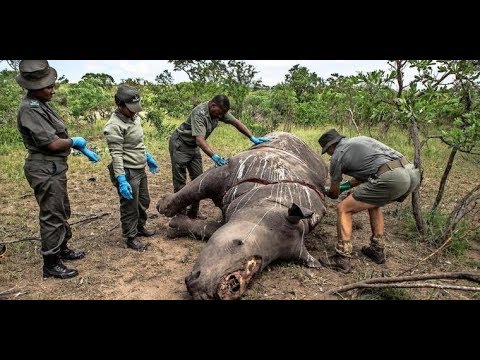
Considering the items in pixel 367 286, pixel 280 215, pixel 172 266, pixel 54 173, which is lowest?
pixel 172 266

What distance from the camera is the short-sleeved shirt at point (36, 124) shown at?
394 cm

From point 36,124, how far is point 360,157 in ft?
11.4

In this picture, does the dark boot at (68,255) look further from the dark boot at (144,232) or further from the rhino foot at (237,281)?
the rhino foot at (237,281)

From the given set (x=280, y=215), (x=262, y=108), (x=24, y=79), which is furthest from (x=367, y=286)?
(x=262, y=108)

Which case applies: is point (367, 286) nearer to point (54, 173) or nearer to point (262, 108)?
point (54, 173)

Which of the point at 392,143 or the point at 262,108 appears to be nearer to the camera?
the point at 392,143

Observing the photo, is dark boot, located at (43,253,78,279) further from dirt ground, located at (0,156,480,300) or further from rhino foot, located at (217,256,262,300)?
rhino foot, located at (217,256,262,300)

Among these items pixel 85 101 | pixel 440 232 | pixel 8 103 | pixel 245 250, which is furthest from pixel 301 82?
pixel 245 250

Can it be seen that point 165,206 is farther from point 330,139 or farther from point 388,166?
point 388,166

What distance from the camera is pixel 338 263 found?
4.51 metres

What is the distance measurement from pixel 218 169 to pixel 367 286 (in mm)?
2703

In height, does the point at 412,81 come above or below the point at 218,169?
above

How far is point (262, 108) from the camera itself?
1484 centimetres

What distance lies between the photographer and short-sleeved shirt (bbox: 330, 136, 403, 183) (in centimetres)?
461
